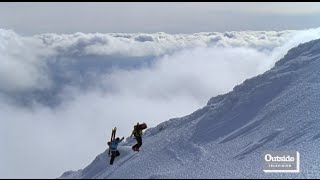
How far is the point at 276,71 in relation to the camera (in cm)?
3709

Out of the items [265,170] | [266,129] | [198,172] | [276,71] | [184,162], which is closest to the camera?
[265,170]

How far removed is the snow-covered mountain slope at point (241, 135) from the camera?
23859mm

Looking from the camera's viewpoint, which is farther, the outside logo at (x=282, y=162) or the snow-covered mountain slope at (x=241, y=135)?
the snow-covered mountain slope at (x=241, y=135)

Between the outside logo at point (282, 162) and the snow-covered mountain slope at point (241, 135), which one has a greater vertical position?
the snow-covered mountain slope at point (241, 135)

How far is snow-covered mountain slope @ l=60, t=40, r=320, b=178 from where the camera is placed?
23.9 metres

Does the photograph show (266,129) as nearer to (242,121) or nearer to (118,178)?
(242,121)

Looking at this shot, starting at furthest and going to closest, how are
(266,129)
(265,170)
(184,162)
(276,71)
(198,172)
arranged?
(276,71)
(266,129)
(184,162)
(198,172)
(265,170)

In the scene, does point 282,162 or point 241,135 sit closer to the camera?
point 282,162

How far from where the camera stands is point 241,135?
29094 millimetres

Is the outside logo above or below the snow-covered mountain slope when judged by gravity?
below

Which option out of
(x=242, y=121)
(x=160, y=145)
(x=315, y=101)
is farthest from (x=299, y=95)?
(x=160, y=145)

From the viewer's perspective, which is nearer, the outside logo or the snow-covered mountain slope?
the outside logo

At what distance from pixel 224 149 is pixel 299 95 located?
8.17m

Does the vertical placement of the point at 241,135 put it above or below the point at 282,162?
above
